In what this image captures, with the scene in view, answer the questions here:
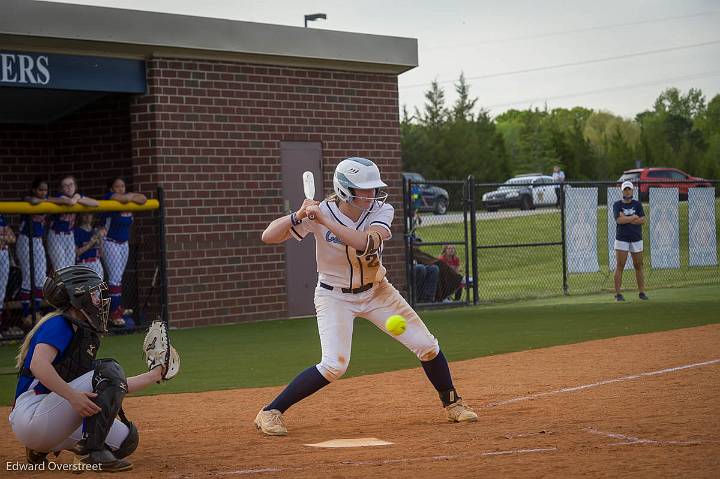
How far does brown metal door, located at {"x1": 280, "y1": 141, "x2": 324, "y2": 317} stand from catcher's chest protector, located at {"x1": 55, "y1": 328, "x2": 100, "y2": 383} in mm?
11646

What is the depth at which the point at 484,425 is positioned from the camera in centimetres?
769

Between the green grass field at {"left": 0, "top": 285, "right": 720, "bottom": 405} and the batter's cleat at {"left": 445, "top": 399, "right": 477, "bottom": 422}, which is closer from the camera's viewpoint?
the batter's cleat at {"left": 445, "top": 399, "right": 477, "bottom": 422}

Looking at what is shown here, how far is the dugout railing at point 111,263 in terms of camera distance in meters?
14.9

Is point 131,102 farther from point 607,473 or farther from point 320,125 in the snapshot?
point 607,473

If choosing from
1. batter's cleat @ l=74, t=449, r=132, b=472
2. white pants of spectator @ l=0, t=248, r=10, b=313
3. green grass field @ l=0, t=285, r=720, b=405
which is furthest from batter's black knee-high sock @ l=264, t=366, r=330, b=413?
white pants of spectator @ l=0, t=248, r=10, b=313

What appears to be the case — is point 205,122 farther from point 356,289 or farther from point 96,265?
point 356,289

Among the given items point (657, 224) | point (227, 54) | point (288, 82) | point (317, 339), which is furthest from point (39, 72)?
point (657, 224)

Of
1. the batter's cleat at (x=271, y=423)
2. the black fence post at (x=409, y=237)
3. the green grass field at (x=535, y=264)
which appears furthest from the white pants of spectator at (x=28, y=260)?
the green grass field at (x=535, y=264)

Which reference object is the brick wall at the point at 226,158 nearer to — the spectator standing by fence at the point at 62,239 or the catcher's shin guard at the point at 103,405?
the spectator standing by fence at the point at 62,239

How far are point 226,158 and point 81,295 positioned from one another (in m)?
11.2

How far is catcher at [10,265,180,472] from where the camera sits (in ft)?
20.7

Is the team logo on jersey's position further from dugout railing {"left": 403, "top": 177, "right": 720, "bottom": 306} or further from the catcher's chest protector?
dugout railing {"left": 403, "top": 177, "right": 720, "bottom": 306}

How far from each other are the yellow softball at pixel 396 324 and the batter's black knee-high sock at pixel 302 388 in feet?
1.97

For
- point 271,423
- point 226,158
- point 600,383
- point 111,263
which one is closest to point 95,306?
point 271,423
